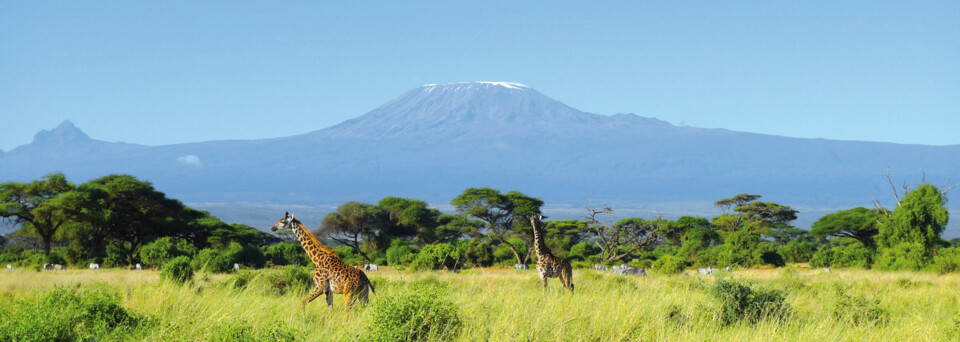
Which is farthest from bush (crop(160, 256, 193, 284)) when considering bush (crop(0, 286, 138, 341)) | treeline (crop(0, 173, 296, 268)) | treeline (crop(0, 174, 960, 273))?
treeline (crop(0, 173, 296, 268))

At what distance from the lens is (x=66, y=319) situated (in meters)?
8.20

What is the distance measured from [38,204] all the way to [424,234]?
21.0 meters

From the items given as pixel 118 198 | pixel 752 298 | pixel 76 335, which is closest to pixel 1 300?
pixel 76 335

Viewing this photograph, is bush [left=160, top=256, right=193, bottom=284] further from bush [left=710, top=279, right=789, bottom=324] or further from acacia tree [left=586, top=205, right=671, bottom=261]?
acacia tree [left=586, top=205, right=671, bottom=261]

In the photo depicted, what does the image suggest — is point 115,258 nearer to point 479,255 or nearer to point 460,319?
point 479,255

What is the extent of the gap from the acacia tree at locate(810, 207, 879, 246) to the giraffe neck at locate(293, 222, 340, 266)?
46.6 meters

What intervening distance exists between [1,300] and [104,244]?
3229 cm

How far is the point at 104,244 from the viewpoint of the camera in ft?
133

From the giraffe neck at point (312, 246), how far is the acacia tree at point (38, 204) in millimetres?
29923

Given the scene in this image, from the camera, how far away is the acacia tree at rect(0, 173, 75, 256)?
1501 inches

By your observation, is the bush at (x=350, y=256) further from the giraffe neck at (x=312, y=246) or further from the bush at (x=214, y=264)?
the giraffe neck at (x=312, y=246)

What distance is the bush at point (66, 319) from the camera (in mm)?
7346

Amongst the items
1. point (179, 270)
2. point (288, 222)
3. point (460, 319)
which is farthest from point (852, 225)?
point (460, 319)

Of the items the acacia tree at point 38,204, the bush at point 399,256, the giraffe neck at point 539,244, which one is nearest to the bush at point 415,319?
the giraffe neck at point 539,244
